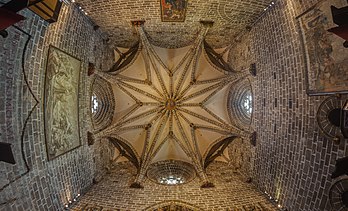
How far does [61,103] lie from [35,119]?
5.50 ft

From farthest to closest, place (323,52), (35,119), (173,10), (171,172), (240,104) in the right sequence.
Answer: (171,172) → (240,104) → (173,10) → (35,119) → (323,52)

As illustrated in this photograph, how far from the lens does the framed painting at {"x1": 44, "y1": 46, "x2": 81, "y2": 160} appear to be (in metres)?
9.89

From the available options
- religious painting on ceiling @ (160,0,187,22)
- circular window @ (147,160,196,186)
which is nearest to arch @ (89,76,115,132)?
circular window @ (147,160,196,186)

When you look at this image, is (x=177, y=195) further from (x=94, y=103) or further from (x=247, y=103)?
(x=94, y=103)

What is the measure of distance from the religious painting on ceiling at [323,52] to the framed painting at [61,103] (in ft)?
29.6

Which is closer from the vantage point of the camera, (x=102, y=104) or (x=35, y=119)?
(x=35, y=119)

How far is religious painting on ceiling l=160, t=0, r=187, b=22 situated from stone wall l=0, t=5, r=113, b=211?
3594 mm

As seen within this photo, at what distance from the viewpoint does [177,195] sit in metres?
12.9

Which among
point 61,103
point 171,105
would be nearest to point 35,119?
point 61,103

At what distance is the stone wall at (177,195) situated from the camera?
1194cm

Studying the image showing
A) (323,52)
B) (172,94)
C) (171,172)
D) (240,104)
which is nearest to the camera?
(323,52)

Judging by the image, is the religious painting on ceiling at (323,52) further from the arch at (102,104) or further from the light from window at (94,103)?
the light from window at (94,103)

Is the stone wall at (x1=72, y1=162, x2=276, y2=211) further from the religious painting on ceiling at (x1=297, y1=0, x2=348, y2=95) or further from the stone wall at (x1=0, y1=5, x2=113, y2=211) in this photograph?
the religious painting on ceiling at (x1=297, y1=0, x2=348, y2=95)

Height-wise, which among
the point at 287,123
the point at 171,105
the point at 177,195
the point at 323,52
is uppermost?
the point at 323,52
